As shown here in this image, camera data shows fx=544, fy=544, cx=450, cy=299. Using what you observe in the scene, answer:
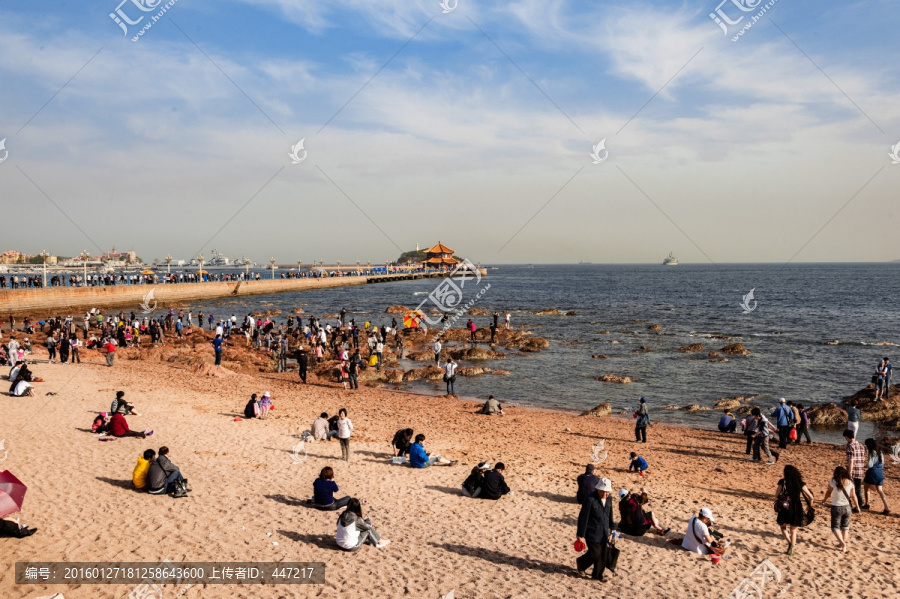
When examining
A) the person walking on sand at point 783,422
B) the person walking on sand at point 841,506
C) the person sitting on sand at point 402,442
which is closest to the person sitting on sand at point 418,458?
the person sitting on sand at point 402,442

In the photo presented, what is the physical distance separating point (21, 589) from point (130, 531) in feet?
6.09

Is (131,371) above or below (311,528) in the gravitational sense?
above

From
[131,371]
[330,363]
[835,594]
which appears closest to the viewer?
[835,594]

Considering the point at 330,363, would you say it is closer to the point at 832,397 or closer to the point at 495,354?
the point at 495,354

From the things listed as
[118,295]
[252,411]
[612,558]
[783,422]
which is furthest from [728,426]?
[118,295]

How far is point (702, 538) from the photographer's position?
348 inches

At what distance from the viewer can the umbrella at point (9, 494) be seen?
7.71 meters

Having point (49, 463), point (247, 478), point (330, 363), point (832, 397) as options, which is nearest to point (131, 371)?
point (330, 363)

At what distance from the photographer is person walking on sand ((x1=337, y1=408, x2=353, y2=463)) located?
12.6 meters

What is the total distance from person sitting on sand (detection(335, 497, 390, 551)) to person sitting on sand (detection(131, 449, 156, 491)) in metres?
4.29

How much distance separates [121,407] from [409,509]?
378 inches

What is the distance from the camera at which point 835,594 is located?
7773 mm

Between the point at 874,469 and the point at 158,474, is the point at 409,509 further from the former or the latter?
the point at 874,469

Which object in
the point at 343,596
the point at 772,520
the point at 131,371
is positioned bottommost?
the point at 343,596
